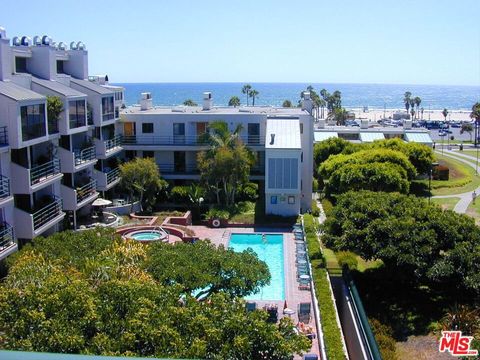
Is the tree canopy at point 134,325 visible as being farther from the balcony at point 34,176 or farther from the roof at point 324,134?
the roof at point 324,134

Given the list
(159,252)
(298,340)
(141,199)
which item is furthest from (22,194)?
(298,340)

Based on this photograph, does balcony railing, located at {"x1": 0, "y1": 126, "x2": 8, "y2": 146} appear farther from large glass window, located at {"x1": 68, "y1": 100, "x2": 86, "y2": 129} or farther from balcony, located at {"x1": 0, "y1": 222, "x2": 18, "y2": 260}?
large glass window, located at {"x1": 68, "y1": 100, "x2": 86, "y2": 129}

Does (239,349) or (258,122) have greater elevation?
(258,122)

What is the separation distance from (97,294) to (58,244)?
8.56 meters

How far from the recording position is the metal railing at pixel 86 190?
1374 inches

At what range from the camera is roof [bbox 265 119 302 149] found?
1630 inches

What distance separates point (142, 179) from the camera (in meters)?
40.1

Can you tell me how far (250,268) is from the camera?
66.8 ft

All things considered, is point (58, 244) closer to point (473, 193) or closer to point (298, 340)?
point (298, 340)

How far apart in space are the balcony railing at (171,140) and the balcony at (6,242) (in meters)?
20.9

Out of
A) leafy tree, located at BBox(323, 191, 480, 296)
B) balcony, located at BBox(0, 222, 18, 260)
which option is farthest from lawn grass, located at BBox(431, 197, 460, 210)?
balcony, located at BBox(0, 222, 18, 260)

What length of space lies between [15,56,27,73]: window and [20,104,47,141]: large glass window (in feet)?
24.9

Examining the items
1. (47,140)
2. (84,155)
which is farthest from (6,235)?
(84,155)

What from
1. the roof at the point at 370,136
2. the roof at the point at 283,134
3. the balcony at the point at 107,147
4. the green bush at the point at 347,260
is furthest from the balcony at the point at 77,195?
the roof at the point at 370,136
